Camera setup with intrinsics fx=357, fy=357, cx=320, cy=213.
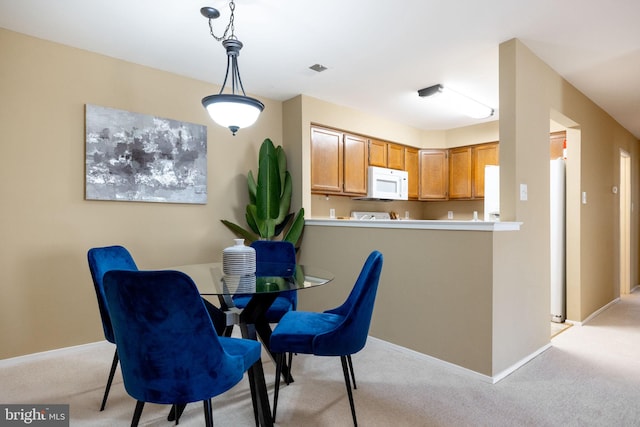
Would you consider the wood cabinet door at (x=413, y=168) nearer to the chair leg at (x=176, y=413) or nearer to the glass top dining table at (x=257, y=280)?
the glass top dining table at (x=257, y=280)

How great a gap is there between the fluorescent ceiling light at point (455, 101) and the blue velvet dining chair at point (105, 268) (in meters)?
3.21

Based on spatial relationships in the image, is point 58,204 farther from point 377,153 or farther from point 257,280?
point 377,153

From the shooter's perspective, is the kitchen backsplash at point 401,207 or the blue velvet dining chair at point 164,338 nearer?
the blue velvet dining chair at point 164,338

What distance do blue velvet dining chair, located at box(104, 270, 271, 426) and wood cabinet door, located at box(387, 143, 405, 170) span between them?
4.17m

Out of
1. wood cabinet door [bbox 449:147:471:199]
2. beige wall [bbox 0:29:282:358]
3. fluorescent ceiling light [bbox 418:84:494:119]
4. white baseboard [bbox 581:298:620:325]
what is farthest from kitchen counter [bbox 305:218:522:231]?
wood cabinet door [bbox 449:147:471:199]

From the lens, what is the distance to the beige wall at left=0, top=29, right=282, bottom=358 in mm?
2631

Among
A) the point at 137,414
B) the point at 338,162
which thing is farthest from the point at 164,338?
the point at 338,162

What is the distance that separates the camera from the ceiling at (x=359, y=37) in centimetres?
232

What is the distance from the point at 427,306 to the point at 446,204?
3508 millimetres

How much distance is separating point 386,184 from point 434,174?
116 cm

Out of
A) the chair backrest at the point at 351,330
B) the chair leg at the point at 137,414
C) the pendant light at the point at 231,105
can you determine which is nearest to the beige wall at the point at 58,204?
the pendant light at the point at 231,105

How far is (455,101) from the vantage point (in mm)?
4094

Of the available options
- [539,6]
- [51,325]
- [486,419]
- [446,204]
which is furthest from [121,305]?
[446,204]

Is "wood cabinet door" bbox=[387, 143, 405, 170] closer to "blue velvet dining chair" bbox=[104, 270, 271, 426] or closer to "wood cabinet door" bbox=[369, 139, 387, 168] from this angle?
"wood cabinet door" bbox=[369, 139, 387, 168]
